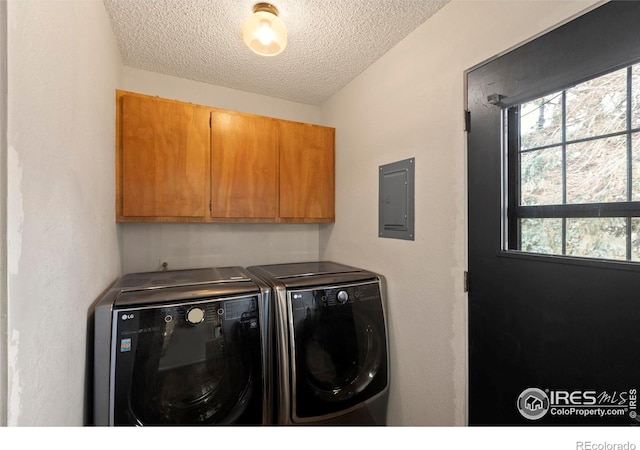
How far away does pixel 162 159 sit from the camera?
155 cm

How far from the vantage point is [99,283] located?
1.17 meters

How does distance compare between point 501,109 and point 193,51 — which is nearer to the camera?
point 501,109

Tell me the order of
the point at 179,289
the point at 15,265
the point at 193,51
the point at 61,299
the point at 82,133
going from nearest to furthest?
the point at 15,265, the point at 61,299, the point at 82,133, the point at 179,289, the point at 193,51

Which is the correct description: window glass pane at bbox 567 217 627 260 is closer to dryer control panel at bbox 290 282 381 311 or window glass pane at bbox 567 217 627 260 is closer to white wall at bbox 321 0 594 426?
white wall at bbox 321 0 594 426

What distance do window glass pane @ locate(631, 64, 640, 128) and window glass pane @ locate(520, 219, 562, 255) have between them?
0.32 metres

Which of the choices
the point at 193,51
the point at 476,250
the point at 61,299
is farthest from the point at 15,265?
the point at 193,51

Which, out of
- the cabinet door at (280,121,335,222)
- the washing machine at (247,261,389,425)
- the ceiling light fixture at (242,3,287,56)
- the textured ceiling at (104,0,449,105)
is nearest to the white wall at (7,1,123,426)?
the textured ceiling at (104,0,449,105)

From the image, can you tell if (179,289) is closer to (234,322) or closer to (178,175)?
(234,322)

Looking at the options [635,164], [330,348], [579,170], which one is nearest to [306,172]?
[330,348]

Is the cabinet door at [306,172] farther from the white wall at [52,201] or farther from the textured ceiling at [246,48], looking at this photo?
the white wall at [52,201]

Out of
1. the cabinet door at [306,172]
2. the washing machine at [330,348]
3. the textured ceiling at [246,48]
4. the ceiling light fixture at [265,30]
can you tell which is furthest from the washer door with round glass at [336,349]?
the textured ceiling at [246,48]

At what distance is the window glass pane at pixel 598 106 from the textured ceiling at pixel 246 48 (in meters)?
0.77

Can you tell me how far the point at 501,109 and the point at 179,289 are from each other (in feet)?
5.25

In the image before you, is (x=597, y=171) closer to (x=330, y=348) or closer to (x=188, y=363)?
(x=330, y=348)
